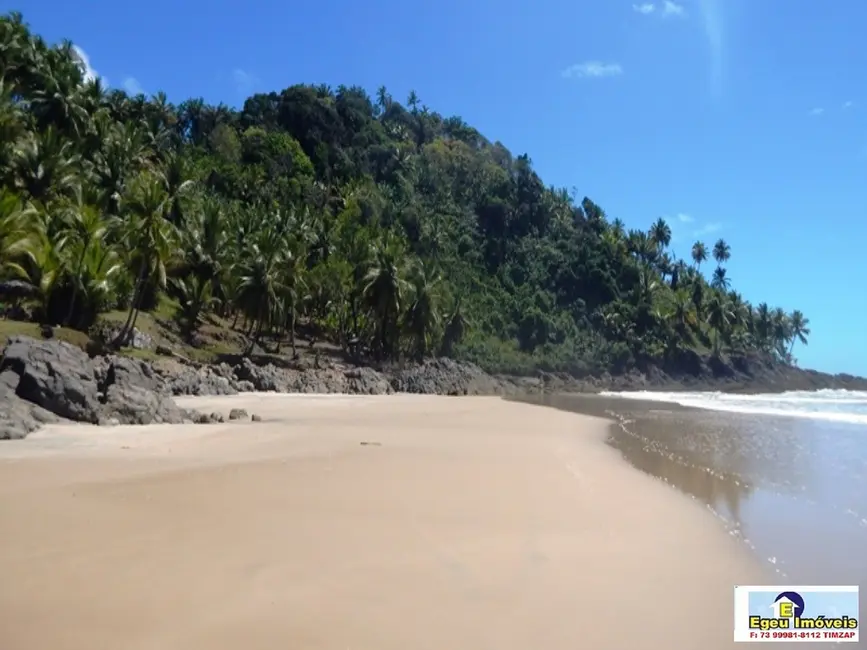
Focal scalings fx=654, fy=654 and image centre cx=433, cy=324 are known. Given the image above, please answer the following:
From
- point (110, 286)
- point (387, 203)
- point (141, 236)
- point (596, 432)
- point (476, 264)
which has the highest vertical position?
point (387, 203)

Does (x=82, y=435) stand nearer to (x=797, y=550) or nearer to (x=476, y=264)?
(x=797, y=550)

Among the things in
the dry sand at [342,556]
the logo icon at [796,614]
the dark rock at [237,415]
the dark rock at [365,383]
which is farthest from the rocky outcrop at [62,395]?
the dark rock at [365,383]

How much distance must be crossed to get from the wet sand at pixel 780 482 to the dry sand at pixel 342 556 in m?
0.59

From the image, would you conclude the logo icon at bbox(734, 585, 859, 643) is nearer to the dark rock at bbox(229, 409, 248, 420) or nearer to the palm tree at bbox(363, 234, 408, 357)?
the dark rock at bbox(229, 409, 248, 420)

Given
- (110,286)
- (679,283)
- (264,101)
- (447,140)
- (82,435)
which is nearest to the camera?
(82,435)

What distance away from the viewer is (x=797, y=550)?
285 inches

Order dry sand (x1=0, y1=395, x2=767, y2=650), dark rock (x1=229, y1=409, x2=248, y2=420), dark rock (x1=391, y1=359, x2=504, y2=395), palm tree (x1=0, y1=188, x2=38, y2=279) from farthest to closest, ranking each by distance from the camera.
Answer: dark rock (x1=391, y1=359, x2=504, y2=395), palm tree (x1=0, y1=188, x2=38, y2=279), dark rock (x1=229, y1=409, x2=248, y2=420), dry sand (x1=0, y1=395, x2=767, y2=650)

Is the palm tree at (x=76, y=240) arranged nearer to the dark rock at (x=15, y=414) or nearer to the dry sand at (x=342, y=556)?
the dark rock at (x=15, y=414)

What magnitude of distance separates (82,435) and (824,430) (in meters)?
21.9

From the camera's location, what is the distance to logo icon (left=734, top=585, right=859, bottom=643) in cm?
491

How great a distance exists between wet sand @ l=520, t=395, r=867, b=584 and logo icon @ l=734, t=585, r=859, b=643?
58 centimetres

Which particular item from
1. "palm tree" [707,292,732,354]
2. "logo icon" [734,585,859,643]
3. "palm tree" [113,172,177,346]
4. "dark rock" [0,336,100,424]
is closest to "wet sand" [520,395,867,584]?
"logo icon" [734,585,859,643]

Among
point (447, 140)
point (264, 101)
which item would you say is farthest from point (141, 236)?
point (447, 140)

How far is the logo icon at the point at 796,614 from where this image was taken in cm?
491
